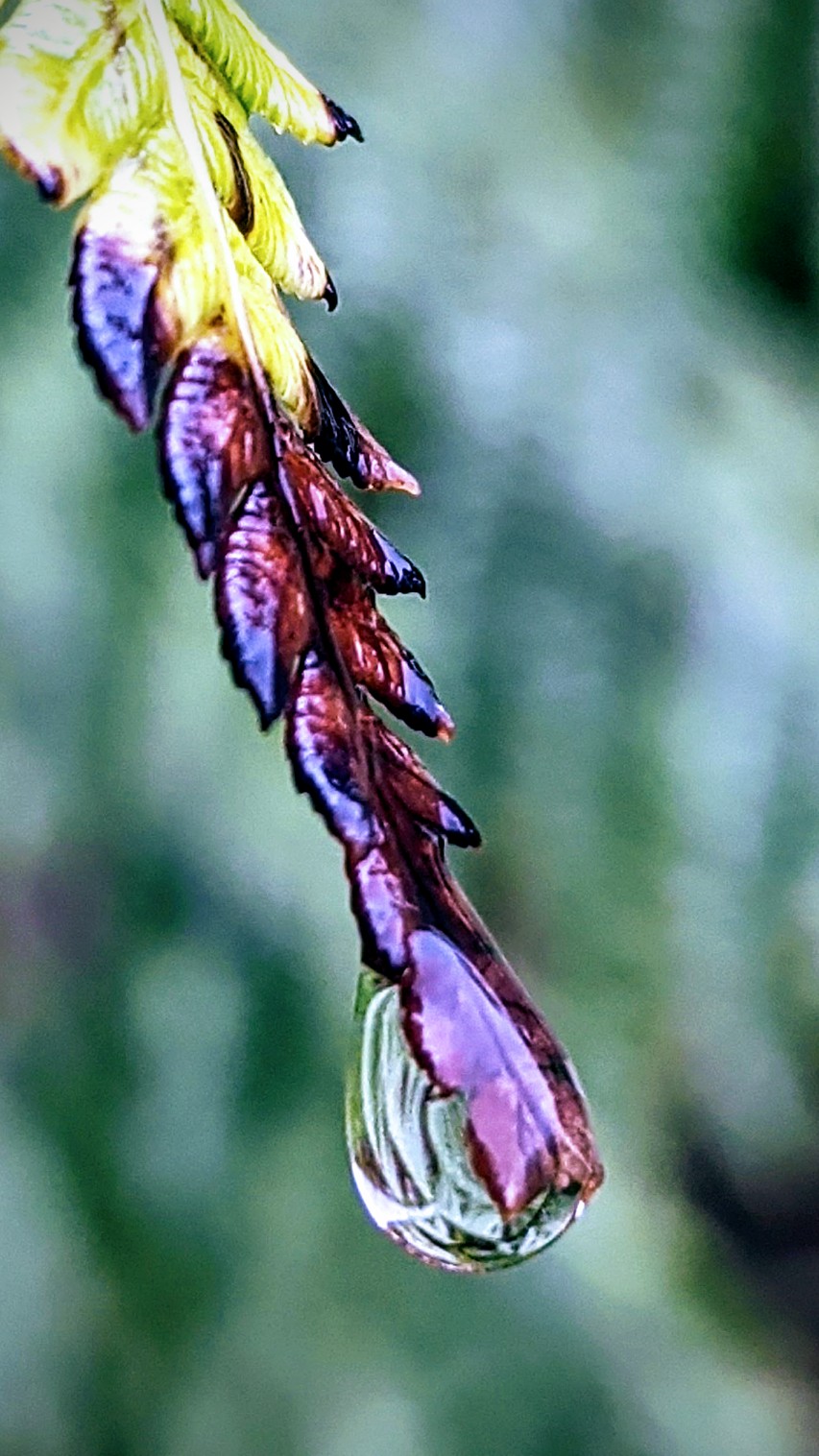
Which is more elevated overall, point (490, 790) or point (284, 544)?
point (284, 544)

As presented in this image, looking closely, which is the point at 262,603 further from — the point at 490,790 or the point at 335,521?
the point at 490,790

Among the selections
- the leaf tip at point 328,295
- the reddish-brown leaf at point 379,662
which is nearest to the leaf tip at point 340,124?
the leaf tip at point 328,295

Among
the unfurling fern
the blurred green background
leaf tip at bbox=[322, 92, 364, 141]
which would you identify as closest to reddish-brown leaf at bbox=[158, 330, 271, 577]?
the unfurling fern

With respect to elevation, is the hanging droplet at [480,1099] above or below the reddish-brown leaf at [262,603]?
below

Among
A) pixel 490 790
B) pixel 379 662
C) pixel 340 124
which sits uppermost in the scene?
pixel 340 124

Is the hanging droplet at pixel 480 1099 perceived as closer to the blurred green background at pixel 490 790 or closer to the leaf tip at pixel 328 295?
the leaf tip at pixel 328 295

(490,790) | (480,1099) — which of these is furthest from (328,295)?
(490,790)
